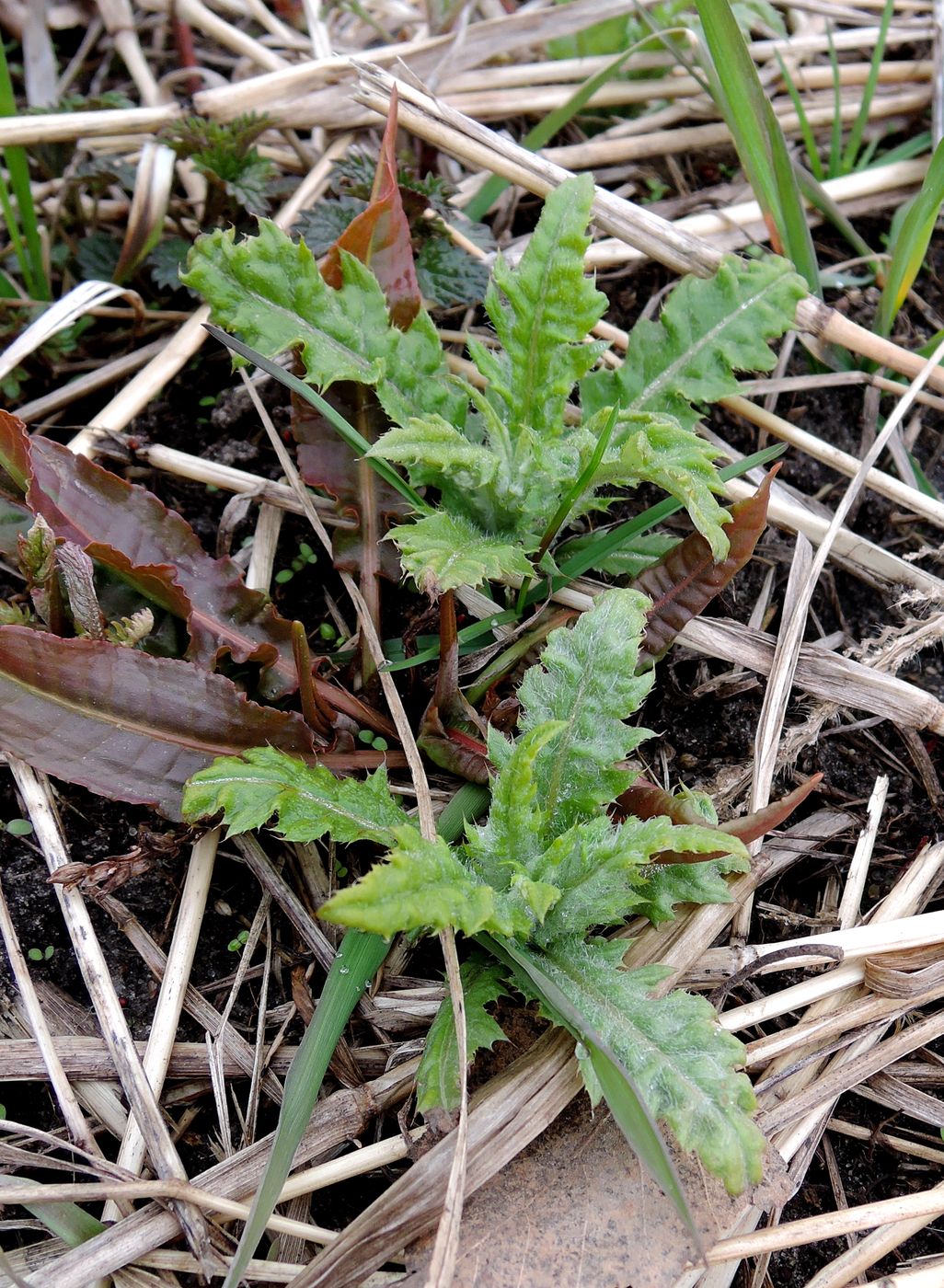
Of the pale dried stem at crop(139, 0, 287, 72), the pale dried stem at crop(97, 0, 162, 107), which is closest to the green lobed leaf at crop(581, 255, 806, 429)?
the pale dried stem at crop(139, 0, 287, 72)

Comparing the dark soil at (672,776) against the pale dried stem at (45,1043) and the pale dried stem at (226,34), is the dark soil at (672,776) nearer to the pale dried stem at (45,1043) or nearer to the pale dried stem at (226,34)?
the pale dried stem at (45,1043)

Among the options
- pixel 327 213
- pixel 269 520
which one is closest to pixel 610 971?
pixel 269 520

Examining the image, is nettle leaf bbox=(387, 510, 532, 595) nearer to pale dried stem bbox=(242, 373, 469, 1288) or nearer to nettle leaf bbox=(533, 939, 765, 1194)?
pale dried stem bbox=(242, 373, 469, 1288)

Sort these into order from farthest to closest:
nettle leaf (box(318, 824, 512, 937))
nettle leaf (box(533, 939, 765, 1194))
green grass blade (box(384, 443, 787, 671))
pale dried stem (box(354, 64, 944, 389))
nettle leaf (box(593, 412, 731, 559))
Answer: pale dried stem (box(354, 64, 944, 389)) → green grass blade (box(384, 443, 787, 671)) → nettle leaf (box(593, 412, 731, 559)) → nettle leaf (box(533, 939, 765, 1194)) → nettle leaf (box(318, 824, 512, 937))

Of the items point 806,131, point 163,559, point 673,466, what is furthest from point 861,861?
point 806,131

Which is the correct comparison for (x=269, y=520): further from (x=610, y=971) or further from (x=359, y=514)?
(x=610, y=971)

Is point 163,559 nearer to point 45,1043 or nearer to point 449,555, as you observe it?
point 449,555

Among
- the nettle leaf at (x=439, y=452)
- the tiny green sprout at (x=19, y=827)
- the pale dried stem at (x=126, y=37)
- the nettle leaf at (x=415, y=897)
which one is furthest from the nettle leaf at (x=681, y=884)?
the pale dried stem at (x=126, y=37)
